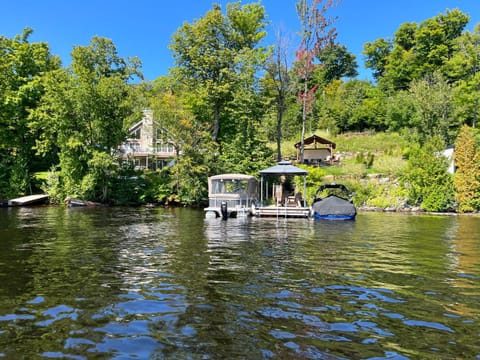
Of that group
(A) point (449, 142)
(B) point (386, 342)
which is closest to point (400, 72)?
(A) point (449, 142)

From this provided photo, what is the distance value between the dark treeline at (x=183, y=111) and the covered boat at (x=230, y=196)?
7.58 metres

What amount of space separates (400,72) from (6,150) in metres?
52.3

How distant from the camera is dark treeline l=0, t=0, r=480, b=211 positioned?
3353 cm

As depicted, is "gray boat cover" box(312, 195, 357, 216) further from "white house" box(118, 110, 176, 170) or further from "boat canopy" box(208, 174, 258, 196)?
"white house" box(118, 110, 176, 170)

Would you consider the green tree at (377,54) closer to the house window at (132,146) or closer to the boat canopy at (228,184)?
the house window at (132,146)

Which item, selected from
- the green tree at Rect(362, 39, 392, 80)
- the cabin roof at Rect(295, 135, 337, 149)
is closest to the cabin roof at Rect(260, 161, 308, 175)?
the cabin roof at Rect(295, 135, 337, 149)

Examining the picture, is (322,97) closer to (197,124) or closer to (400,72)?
(400,72)

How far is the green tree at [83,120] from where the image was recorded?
33531mm

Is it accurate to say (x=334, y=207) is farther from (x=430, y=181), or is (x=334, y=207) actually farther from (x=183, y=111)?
(x=183, y=111)

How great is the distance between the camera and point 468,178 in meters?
27.8

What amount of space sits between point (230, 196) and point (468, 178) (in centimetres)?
1758

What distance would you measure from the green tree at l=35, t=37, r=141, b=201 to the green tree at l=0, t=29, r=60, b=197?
2.68 m

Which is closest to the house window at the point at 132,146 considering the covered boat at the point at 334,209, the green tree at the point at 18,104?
the green tree at the point at 18,104

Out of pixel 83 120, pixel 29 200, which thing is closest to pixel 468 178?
pixel 83 120
